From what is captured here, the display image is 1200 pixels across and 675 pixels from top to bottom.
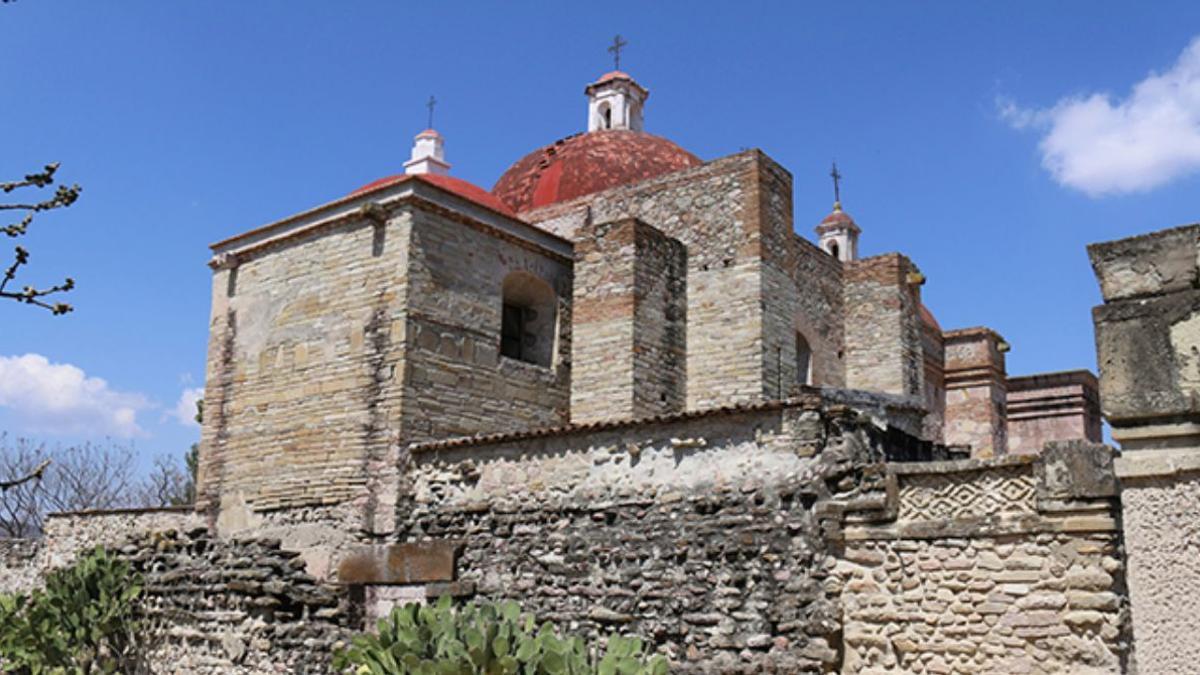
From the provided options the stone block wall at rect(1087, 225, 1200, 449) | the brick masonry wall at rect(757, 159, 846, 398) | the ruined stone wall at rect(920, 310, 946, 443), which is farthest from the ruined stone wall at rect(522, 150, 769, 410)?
the stone block wall at rect(1087, 225, 1200, 449)

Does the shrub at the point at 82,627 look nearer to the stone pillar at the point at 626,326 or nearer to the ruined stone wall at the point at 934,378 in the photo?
the stone pillar at the point at 626,326

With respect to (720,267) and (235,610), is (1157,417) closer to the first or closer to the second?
(235,610)

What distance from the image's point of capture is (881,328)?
17.3 meters

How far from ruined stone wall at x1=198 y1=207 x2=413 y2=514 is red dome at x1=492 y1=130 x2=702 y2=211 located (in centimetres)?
557

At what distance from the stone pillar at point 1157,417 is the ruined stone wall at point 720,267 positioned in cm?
927

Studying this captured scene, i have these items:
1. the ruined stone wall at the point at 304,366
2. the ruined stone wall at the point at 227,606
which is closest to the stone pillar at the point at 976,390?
the ruined stone wall at the point at 304,366

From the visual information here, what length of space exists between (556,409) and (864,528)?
6.13 metres

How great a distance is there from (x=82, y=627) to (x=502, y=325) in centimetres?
630

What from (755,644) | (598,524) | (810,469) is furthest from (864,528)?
(598,524)

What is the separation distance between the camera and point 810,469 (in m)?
8.88

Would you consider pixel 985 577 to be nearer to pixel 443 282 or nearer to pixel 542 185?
pixel 443 282

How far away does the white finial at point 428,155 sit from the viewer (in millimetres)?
23984

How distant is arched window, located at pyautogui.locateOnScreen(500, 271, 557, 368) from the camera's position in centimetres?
1418

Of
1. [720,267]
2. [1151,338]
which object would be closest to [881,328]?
[720,267]
